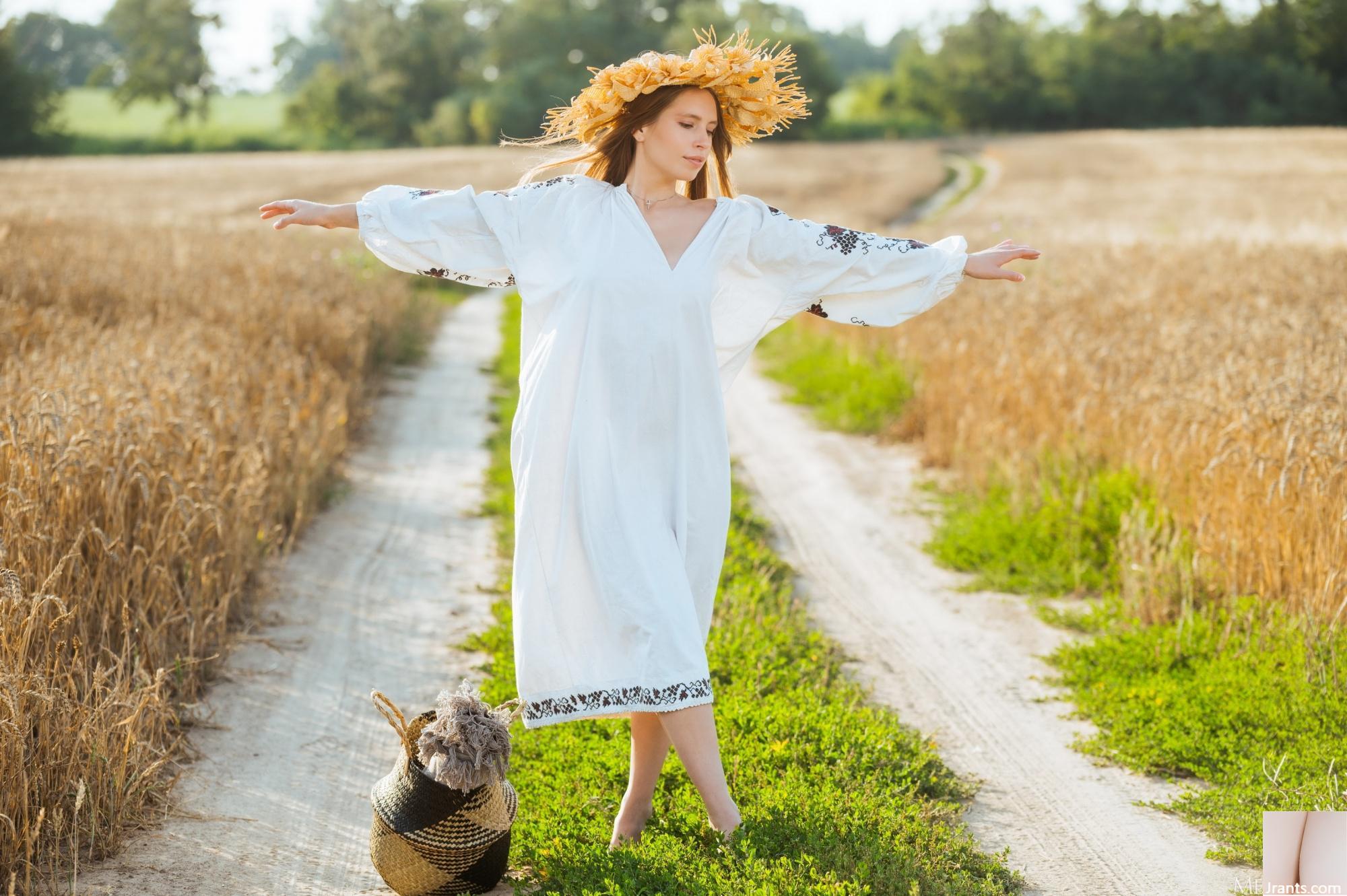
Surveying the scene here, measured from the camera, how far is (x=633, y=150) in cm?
368

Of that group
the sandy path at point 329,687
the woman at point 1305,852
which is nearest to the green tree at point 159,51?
the sandy path at point 329,687

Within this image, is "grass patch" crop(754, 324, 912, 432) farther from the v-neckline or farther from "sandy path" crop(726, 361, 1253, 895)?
the v-neckline

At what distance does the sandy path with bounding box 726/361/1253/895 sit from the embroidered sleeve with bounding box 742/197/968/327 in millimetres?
1688

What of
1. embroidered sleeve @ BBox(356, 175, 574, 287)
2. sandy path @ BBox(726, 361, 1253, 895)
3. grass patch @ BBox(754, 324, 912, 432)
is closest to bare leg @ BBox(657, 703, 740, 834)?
sandy path @ BBox(726, 361, 1253, 895)

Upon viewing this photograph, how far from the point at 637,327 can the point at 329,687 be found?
2485mm

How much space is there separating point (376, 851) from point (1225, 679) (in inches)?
129

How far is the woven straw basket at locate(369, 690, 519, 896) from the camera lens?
3.25 metres

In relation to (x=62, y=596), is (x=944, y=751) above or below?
below

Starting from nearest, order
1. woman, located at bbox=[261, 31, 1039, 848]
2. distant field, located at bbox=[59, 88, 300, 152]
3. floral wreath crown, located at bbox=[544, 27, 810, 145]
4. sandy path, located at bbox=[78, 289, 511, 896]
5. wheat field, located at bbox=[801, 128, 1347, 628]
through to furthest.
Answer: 1. woman, located at bbox=[261, 31, 1039, 848]
2. floral wreath crown, located at bbox=[544, 27, 810, 145]
3. sandy path, located at bbox=[78, 289, 511, 896]
4. wheat field, located at bbox=[801, 128, 1347, 628]
5. distant field, located at bbox=[59, 88, 300, 152]

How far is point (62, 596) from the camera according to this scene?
4.32 meters

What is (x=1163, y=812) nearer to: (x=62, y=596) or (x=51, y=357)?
(x=62, y=596)

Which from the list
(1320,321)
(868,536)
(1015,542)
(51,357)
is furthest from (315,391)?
(1320,321)

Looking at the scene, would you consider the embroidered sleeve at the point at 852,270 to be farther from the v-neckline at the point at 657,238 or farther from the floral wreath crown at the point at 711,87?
the floral wreath crown at the point at 711,87

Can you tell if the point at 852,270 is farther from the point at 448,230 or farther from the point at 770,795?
the point at 770,795
